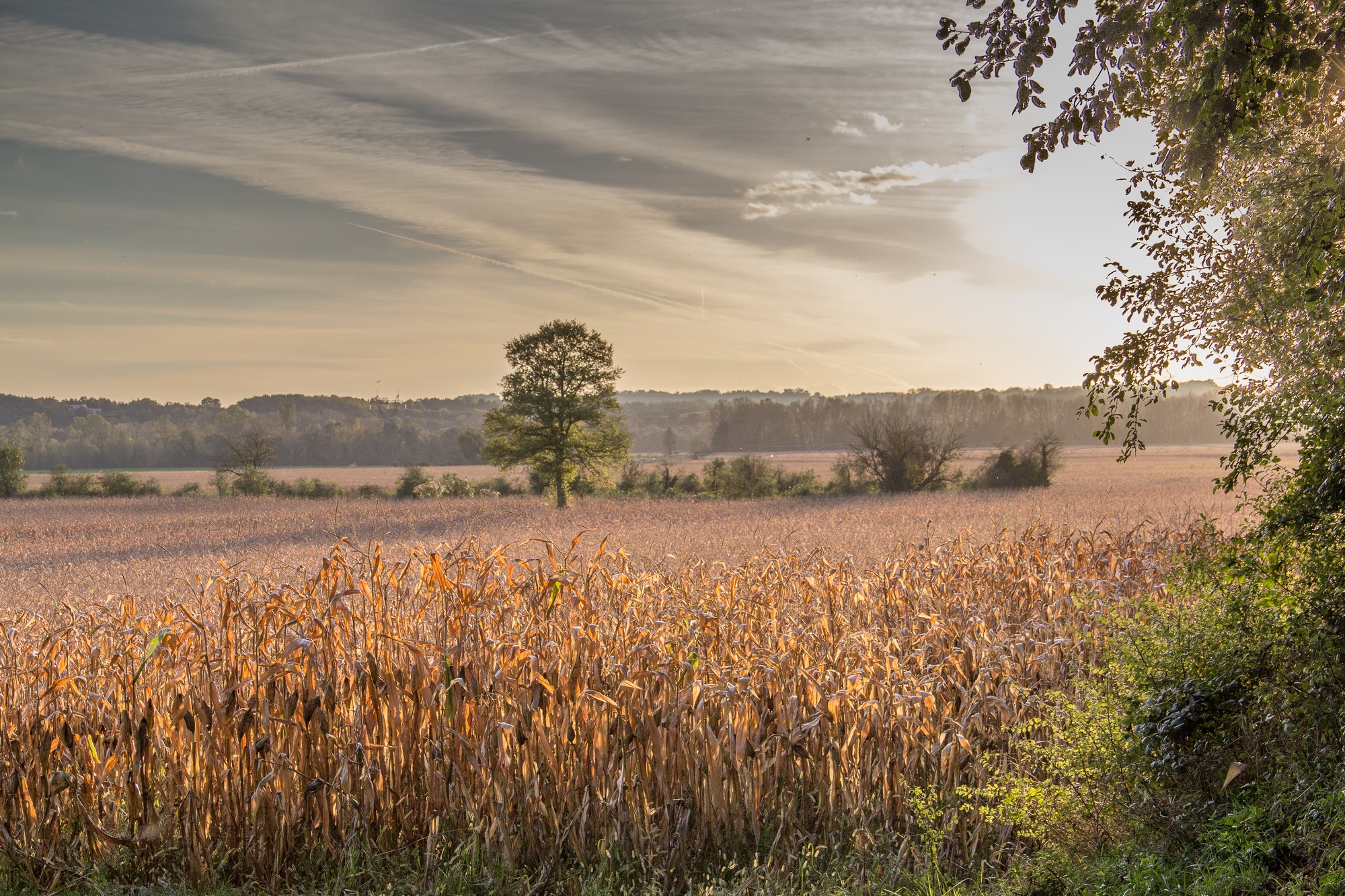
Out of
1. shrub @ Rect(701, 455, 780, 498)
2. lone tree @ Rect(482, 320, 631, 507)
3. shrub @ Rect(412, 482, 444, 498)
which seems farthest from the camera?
shrub @ Rect(412, 482, 444, 498)

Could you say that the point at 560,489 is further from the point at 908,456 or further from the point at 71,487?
the point at 71,487

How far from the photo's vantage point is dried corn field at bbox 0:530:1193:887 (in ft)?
15.5

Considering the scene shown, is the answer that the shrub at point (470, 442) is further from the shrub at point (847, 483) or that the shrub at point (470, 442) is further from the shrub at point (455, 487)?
the shrub at point (847, 483)

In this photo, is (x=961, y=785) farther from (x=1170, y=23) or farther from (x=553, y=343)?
(x=553, y=343)

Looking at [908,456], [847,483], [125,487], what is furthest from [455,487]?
[908,456]

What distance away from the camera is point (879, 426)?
39812 mm

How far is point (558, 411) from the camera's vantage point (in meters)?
36.2

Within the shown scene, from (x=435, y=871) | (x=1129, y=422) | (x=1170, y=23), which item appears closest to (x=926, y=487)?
(x=1129, y=422)

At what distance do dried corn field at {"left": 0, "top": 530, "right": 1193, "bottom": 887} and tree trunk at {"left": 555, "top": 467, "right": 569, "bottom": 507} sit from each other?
96.9 ft

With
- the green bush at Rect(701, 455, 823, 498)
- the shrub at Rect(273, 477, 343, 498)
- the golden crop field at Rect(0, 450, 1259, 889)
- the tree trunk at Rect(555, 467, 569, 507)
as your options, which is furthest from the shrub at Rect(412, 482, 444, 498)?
the golden crop field at Rect(0, 450, 1259, 889)

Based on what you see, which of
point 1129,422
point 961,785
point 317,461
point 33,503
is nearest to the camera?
point 961,785

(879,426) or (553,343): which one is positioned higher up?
(553,343)

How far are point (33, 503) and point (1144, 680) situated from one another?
49680 millimetres

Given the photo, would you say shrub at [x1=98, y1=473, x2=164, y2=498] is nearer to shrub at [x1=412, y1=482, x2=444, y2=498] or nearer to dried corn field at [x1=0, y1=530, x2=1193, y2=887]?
shrub at [x1=412, y1=482, x2=444, y2=498]
